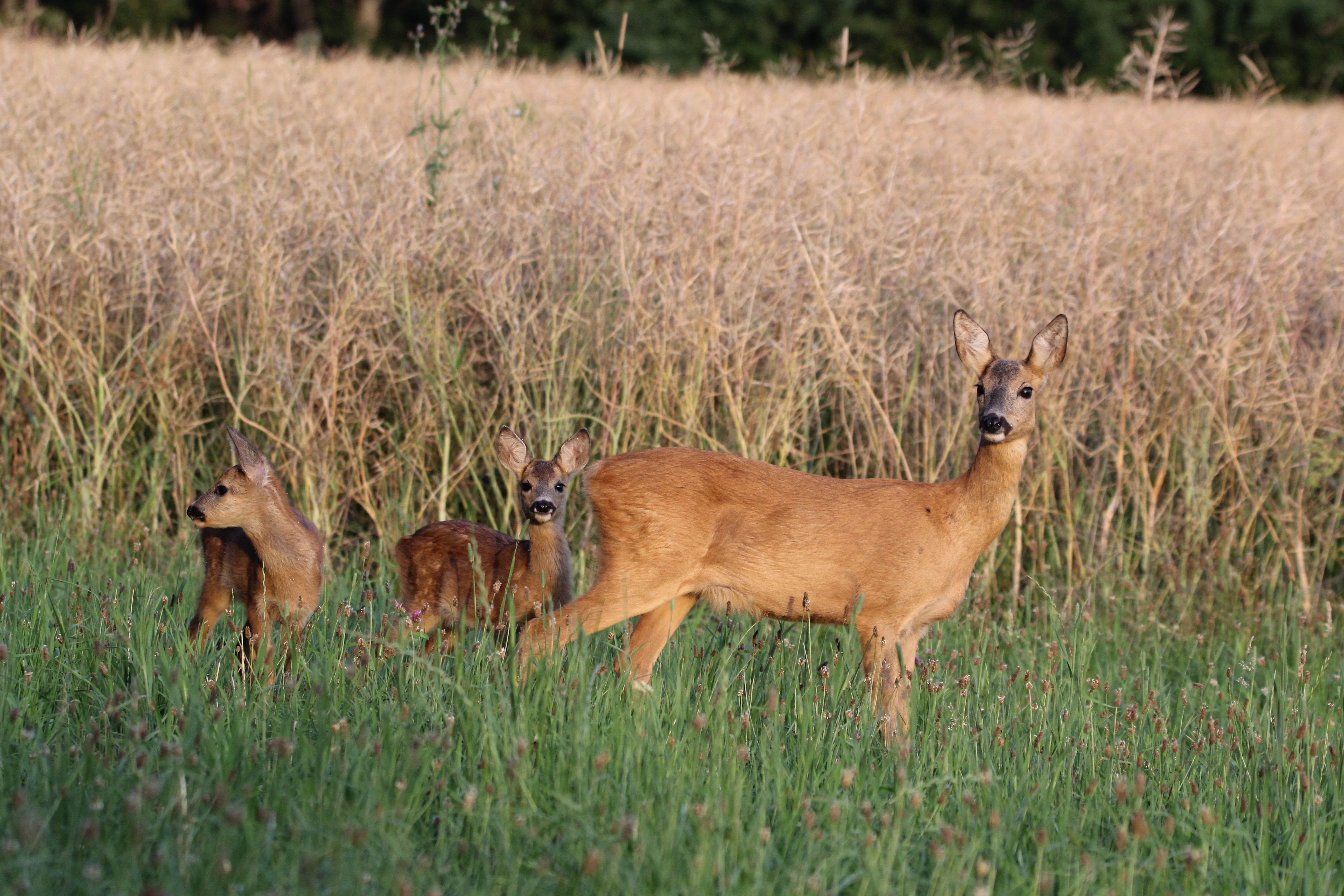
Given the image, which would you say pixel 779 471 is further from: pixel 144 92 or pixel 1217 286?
pixel 144 92

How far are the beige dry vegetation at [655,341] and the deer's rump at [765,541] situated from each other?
1.72 metres

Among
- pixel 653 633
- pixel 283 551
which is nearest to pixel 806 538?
pixel 653 633

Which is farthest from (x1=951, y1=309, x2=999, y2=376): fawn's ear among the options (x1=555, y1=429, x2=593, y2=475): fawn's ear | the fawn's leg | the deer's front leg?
the fawn's leg

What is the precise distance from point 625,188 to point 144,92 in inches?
149

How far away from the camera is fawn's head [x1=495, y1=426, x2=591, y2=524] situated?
5.11 m

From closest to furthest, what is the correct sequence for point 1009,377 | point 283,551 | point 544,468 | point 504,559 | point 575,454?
point 1009,377 → point 283,551 → point 544,468 → point 575,454 → point 504,559

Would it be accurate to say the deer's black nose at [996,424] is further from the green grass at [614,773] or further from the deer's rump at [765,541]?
the green grass at [614,773]

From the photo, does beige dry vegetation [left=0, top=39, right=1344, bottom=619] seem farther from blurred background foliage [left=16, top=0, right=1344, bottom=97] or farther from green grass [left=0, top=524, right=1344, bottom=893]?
blurred background foliage [left=16, top=0, right=1344, bottom=97]

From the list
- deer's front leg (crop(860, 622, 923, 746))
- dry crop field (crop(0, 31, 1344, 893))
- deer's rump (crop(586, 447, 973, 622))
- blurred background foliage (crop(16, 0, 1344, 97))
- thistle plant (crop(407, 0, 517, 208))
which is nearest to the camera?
dry crop field (crop(0, 31, 1344, 893))

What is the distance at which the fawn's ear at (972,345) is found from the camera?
471 centimetres

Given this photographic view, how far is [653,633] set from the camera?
4742 mm

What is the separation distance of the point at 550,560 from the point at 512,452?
1.44ft

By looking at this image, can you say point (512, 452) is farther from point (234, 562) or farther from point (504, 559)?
point (234, 562)

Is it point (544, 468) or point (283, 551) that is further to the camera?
point (544, 468)
